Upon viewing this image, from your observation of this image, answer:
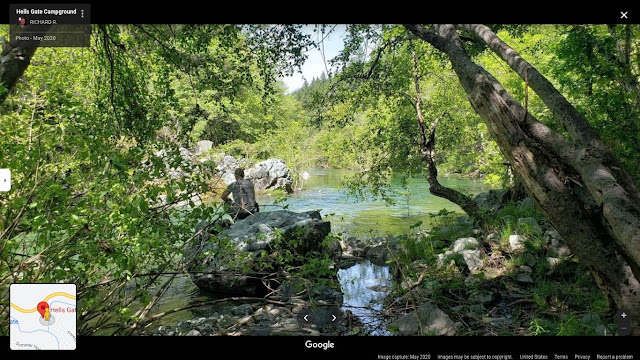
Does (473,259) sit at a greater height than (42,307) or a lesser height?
lesser

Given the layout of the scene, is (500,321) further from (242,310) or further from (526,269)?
(242,310)

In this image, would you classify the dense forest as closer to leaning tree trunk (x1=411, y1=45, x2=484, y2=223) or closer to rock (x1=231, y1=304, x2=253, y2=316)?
rock (x1=231, y1=304, x2=253, y2=316)

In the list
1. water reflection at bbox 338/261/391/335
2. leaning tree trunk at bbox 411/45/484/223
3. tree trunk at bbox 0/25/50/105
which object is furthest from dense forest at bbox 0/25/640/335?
leaning tree trunk at bbox 411/45/484/223

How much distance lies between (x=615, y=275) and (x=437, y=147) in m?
5.74

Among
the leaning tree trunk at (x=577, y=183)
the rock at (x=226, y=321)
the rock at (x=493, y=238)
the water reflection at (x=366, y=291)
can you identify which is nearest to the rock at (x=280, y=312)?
the rock at (x=226, y=321)

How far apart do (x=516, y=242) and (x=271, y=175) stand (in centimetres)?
675

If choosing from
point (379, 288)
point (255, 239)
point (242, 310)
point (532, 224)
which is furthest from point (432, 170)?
point (242, 310)

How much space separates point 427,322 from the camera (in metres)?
3.00

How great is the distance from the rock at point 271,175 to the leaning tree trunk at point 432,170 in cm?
447

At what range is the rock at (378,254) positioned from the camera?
6.46 metres

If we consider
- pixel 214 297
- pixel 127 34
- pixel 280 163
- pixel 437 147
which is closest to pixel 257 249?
pixel 214 297

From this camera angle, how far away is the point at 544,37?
852cm

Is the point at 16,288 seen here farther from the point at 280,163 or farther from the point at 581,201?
the point at 280,163
